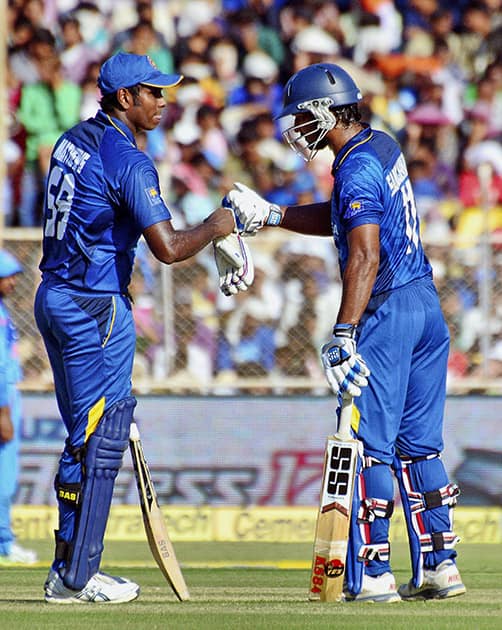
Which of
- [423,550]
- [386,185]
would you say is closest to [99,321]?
[386,185]

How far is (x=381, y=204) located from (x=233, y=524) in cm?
566

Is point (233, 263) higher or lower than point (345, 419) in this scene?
higher

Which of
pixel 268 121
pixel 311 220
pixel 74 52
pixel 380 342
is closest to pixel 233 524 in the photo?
pixel 268 121

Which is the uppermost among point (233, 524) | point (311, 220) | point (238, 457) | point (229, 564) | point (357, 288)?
point (311, 220)

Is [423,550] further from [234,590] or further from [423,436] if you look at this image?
[234,590]

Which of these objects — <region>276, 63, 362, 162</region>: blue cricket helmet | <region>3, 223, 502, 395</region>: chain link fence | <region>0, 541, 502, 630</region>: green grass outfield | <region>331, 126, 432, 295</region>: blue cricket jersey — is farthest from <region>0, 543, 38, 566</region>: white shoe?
<region>276, 63, 362, 162</region>: blue cricket helmet

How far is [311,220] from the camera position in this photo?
21.8 feet

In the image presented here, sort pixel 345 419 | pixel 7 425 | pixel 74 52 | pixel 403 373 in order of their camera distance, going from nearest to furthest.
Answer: pixel 345 419, pixel 403 373, pixel 7 425, pixel 74 52

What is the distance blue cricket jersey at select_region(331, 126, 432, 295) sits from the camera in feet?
18.7

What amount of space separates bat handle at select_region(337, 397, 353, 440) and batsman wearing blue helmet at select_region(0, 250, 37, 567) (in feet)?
13.2

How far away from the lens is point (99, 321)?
18.9 ft

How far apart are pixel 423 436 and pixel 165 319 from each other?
4.94 meters

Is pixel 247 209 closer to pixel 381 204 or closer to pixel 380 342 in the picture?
pixel 381 204

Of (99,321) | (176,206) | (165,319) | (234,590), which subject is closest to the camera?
(99,321)
